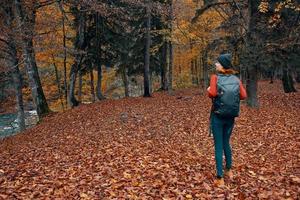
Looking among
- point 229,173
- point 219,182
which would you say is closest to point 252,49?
point 229,173

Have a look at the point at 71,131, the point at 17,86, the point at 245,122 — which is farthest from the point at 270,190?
the point at 17,86

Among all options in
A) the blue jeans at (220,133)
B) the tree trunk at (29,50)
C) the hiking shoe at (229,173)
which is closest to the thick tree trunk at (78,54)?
the tree trunk at (29,50)

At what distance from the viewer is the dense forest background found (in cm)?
1703

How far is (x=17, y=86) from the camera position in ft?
63.0

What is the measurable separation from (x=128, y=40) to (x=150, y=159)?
22649 millimetres

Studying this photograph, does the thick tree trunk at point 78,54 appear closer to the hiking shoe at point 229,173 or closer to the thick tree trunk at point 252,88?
the thick tree trunk at point 252,88

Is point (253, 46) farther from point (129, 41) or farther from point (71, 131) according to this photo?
point (129, 41)

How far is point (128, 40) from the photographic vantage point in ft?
100

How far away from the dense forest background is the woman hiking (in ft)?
30.9

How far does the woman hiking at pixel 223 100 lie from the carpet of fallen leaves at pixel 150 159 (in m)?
0.78

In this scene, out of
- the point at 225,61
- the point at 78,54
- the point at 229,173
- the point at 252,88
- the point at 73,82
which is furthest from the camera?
the point at 78,54

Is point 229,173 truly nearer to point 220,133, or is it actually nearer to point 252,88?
point 220,133

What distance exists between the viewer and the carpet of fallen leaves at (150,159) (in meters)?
6.61

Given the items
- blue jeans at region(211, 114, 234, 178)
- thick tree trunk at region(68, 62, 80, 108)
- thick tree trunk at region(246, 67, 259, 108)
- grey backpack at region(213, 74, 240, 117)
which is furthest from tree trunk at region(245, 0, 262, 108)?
thick tree trunk at region(68, 62, 80, 108)
